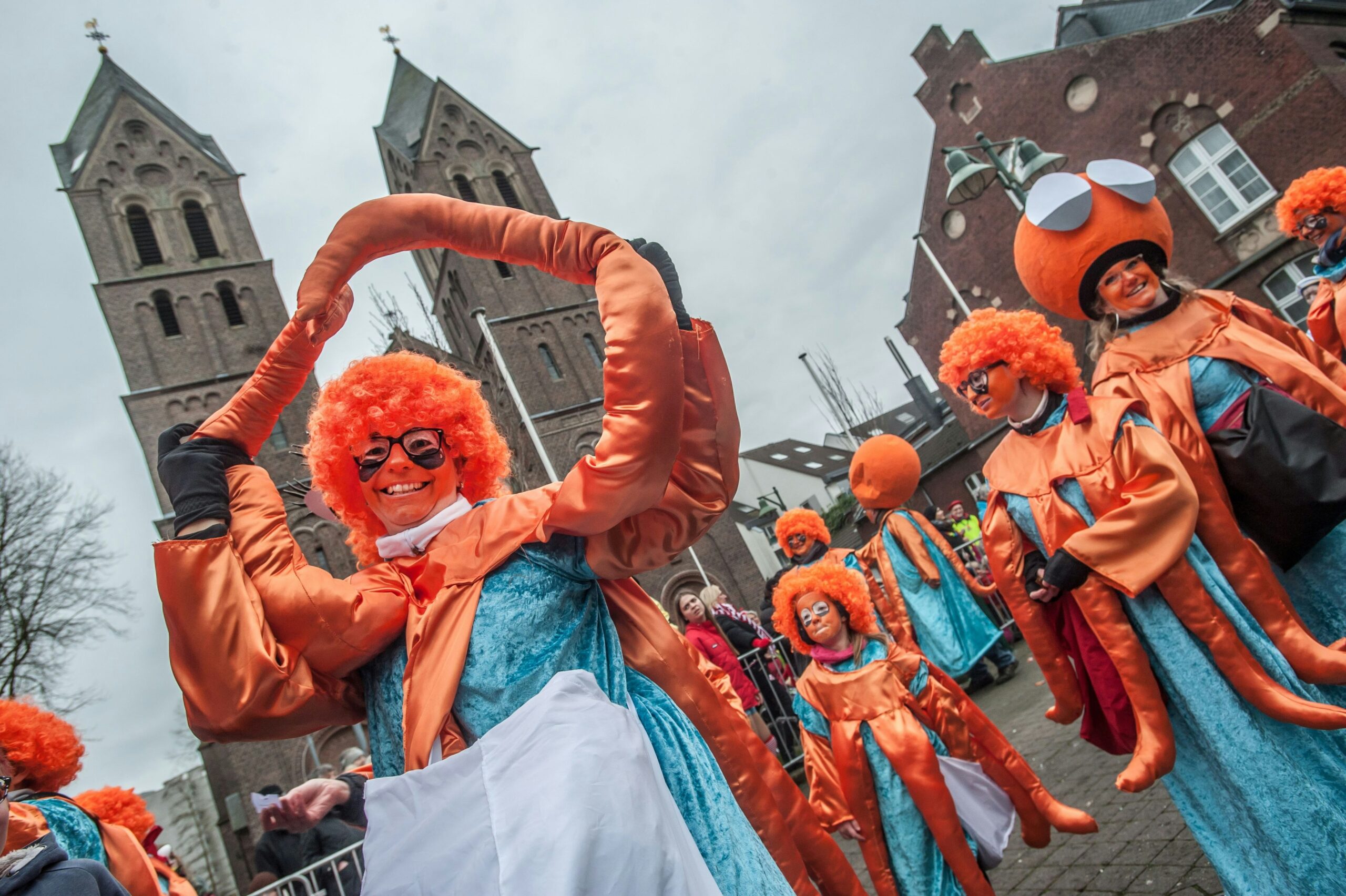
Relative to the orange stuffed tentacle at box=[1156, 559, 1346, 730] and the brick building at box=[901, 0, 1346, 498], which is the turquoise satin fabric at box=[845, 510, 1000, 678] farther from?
the brick building at box=[901, 0, 1346, 498]

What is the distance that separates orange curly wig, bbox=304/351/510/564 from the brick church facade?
2012 centimetres

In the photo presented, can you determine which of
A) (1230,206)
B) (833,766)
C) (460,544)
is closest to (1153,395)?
(833,766)

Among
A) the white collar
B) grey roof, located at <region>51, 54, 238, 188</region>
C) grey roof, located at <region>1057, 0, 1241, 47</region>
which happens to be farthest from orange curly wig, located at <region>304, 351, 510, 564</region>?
grey roof, located at <region>51, 54, 238, 188</region>

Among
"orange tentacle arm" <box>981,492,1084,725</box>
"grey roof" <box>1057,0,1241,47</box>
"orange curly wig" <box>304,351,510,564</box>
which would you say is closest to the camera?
"orange curly wig" <box>304,351,510,564</box>

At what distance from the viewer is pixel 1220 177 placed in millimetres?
17594

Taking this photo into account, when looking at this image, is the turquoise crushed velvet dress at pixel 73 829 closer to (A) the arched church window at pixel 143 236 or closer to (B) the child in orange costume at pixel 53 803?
(B) the child in orange costume at pixel 53 803

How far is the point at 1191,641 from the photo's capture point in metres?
2.70

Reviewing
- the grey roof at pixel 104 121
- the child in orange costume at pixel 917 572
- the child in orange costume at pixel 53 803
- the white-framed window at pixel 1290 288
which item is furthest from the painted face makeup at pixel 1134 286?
the grey roof at pixel 104 121

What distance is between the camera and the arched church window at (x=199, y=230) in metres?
28.9

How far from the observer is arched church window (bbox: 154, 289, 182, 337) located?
27.0m

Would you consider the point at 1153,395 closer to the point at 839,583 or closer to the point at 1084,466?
the point at 1084,466

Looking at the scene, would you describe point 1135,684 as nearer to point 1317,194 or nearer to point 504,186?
point 1317,194

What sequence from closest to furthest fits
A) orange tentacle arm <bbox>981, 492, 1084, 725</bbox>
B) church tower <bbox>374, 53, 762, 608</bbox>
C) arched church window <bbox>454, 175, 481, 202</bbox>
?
orange tentacle arm <bbox>981, 492, 1084, 725</bbox> < church tower <bbox>374, 53, 762, 608</bbox> < arched church window <bbox>454, 175, 481, 202</bbox>

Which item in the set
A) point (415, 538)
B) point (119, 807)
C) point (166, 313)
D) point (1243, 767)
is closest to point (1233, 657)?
point (1243, 767)
